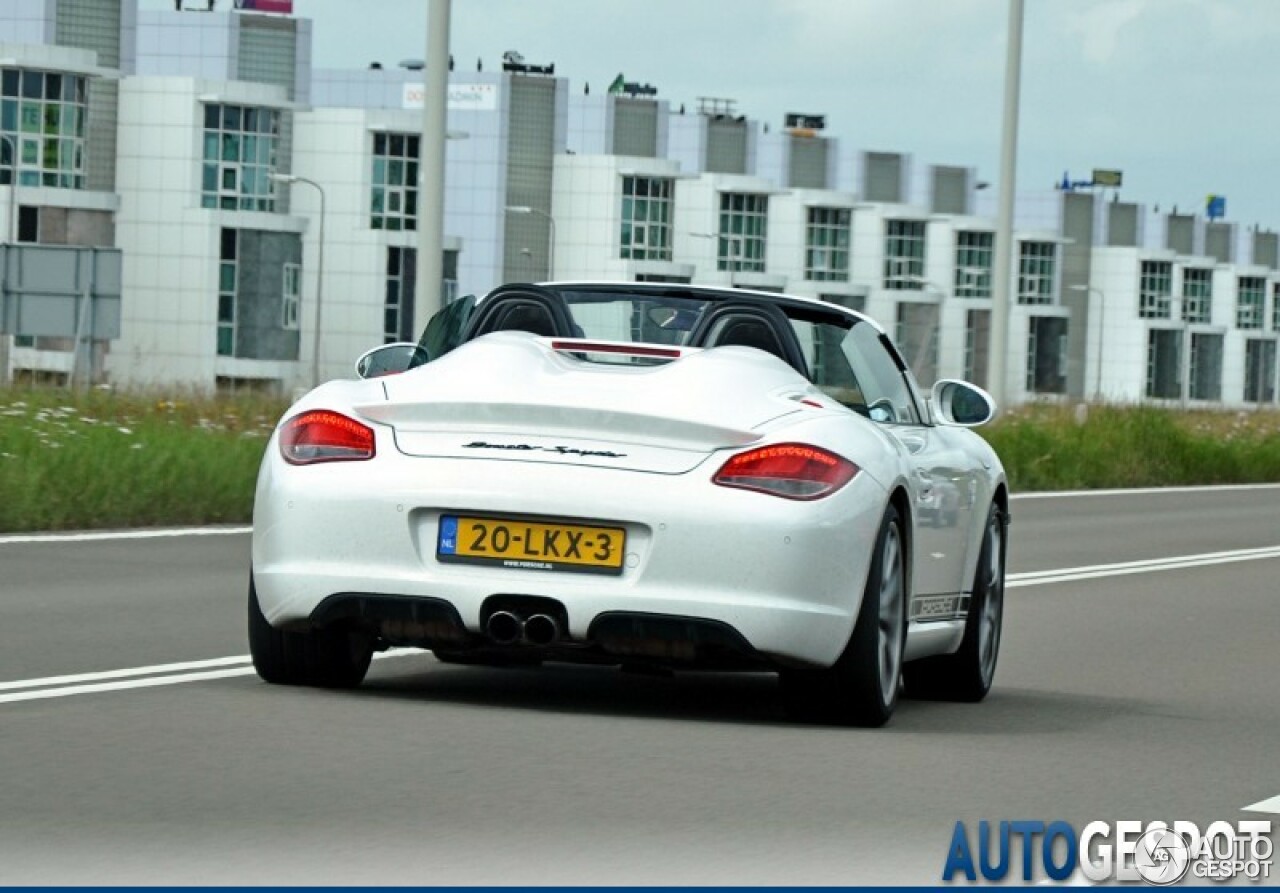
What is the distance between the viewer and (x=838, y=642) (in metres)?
8.99

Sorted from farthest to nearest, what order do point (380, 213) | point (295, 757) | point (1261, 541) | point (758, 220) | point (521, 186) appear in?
point (758, 220) → point (521, 186) → point (380, 213) → point (1261, 541) → point (295, 757)

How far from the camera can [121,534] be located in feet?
62.1

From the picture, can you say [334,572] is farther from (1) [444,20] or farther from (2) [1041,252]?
(2) [1041,252]

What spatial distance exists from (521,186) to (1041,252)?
4967cm

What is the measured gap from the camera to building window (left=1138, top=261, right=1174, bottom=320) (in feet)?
563

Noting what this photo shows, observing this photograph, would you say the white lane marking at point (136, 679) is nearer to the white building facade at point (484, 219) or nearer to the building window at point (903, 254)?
the white building facade at point (484, 219)

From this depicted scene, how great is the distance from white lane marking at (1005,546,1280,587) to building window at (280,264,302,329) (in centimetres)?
7091

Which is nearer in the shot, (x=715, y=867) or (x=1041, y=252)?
(x=715, y=867)

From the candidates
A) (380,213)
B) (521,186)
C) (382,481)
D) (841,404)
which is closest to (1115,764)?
(841,404)

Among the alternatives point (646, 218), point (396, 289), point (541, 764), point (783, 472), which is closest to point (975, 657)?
point (783, 472)

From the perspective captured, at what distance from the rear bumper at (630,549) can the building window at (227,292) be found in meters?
83.9

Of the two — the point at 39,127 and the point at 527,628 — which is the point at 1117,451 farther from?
the point at 39,127

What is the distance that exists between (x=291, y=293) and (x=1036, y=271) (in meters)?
76.5

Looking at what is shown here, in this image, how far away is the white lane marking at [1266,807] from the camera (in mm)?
7785
